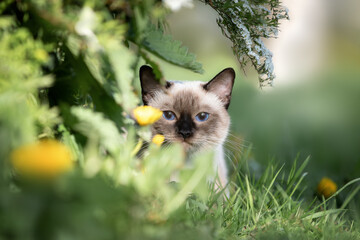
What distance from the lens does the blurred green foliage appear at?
2.49 feet

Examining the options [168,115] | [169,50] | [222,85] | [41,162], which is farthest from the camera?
[222,85]

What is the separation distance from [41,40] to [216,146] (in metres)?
1.15

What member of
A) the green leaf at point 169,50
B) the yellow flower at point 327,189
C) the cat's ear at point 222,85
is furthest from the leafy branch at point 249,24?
the yellow flower at point 327,189

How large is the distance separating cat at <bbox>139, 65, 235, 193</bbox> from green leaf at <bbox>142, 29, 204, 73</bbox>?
62 centimetres

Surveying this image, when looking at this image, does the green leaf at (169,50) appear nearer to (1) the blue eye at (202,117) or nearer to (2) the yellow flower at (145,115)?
(2) the yellow flower at (145,115)

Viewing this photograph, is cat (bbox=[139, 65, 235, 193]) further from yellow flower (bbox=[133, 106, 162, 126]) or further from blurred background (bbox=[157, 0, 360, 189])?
yellow flower (bbox=[133, 106, 162, 126])

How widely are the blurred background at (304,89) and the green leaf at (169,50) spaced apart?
121 cm

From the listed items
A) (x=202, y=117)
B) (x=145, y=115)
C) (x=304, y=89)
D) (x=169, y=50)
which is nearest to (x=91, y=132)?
(x=145, y=115)

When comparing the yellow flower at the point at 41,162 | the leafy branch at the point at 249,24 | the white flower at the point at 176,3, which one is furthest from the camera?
the leafy branch at the point at 249,24

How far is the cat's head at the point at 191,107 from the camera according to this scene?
1.97m

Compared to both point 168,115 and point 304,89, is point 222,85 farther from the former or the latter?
point 304,89

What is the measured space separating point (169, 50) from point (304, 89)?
11.7 ft

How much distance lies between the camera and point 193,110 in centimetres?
212

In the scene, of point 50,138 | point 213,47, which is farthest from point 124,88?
point 213,47
